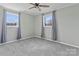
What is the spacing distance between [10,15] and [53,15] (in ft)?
9.45

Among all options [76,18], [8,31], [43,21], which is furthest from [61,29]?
[8,31]

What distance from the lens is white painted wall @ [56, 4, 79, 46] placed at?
138 inches

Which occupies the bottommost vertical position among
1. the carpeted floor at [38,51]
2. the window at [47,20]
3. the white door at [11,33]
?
the carpeted floor at [38,51]

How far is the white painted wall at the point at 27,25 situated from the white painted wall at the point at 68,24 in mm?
2643

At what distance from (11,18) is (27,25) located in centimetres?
158

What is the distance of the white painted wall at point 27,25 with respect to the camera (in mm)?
Result: 5605

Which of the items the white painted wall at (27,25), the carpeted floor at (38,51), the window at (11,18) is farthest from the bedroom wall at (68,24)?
the window at (11,18)

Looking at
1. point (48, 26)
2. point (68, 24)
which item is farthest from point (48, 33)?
point (68, 24)

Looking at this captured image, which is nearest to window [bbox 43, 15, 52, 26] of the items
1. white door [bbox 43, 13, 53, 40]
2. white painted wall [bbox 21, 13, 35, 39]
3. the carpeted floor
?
white door [bbox 43, 13, 53, 40]

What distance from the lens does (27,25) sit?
237 inches

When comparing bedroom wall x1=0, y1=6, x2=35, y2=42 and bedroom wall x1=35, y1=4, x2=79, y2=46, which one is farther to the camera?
bedroom wall x1=0, y1=6, x2=35, y2=42

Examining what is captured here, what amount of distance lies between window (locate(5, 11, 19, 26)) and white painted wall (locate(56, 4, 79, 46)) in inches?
115

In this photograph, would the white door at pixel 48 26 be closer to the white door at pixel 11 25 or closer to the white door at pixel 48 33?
the white door at pixel 48 33

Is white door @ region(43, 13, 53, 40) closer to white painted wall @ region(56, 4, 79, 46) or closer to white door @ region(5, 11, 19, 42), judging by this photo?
white painted wall @ region(56, 4, 79, 46)
